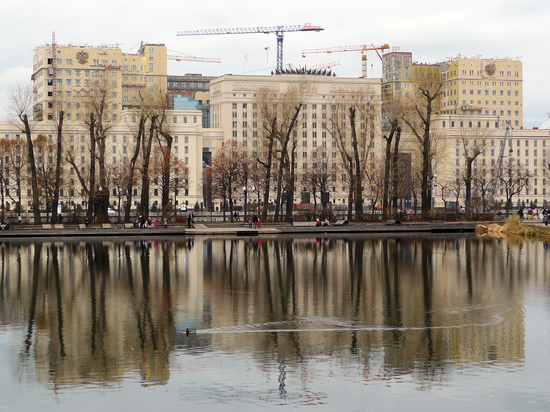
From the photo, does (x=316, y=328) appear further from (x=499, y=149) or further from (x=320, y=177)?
(x=499, y=149)

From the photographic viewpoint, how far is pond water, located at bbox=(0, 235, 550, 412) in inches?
692

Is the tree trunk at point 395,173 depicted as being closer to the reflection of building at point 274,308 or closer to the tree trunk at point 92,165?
the tree trunk at point 92,165

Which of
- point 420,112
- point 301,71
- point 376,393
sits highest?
point 301,71

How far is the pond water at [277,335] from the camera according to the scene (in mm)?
17578

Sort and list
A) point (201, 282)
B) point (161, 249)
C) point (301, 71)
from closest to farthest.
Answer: point (201, 282)
point (161, 249)
point (301, 71)

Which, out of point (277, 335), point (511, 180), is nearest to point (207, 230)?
point (277, 335)

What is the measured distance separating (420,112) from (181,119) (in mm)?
98766

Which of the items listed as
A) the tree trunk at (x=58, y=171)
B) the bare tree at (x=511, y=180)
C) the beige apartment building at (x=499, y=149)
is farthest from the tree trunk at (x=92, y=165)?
the beige apartment building at (x=499, y=149)

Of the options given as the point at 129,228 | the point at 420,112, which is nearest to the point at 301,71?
the point at 420,112

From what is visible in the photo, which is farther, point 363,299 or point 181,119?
point 181,119

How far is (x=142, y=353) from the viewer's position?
21.2 metres

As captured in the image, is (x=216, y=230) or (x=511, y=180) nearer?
(x=216, y=230)

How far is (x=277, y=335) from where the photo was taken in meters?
23.4

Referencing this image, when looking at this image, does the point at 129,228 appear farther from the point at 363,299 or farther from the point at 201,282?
the point at 363,299
